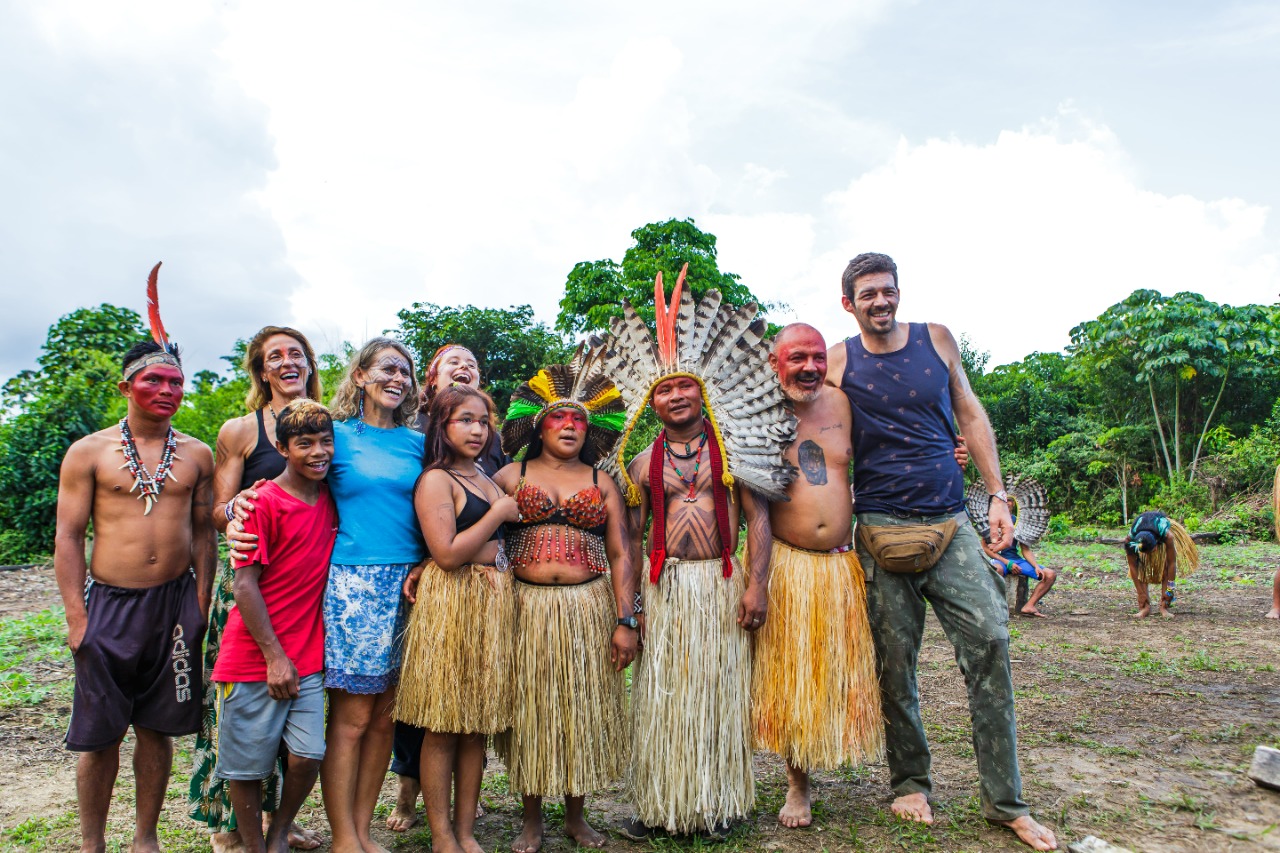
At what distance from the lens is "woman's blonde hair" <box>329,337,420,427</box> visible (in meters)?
3.36

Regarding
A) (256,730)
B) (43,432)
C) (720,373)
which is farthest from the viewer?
(43,432)

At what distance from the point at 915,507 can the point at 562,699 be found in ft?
5.36

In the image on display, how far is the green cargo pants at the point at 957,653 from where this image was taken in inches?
130

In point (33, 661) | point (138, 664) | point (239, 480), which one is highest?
point (239, 480)

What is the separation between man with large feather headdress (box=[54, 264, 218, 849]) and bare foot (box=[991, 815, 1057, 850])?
3135 mm

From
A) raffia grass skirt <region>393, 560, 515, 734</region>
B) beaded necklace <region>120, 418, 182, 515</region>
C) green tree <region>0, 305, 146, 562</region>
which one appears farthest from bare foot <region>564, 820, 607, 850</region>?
green tree <region>0, 305, 146, 562</region>

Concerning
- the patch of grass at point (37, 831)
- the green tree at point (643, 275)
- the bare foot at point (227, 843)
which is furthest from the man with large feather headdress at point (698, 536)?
the green tree at point (643, 275)

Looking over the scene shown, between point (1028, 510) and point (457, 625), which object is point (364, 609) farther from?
point (1028, 510)

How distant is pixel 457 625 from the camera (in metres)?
3.05

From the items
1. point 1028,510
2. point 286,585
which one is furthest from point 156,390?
point 1028,510

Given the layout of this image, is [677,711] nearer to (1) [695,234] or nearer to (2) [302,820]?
(2) [302,820]

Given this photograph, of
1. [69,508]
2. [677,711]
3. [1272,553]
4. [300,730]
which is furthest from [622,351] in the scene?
[1272,553]

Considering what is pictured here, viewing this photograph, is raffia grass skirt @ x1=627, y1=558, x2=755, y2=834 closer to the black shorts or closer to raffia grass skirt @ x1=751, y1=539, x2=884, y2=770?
raffia grass skirt @ x1=751, y1=539, x2=884, y2=770

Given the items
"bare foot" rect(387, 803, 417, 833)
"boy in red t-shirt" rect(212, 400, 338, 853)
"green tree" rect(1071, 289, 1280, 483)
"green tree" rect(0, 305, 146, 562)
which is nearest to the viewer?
"boy in red t-shirt" rect(212, 400, 338, 853)
